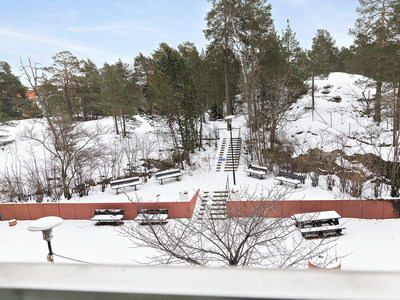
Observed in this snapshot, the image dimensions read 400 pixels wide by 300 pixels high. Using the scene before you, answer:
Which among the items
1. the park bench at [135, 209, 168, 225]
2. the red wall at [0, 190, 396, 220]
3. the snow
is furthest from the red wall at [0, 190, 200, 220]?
the park bench at [135, 209, 168, 225]

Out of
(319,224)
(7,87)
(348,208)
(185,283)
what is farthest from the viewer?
(7,87)

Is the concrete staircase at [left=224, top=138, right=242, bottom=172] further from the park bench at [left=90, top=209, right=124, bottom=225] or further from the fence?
the park bench at [left=90, top=209, right=124, bottom=225]

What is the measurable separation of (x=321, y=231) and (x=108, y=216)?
987 centimetres

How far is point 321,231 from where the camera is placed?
9.47 m

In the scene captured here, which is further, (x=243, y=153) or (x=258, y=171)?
(x=243, y=153)

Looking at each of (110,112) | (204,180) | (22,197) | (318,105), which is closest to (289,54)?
(318,105)

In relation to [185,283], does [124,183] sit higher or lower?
lower

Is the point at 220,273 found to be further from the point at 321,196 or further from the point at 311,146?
the point at 311,146

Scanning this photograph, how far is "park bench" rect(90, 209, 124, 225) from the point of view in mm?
11320

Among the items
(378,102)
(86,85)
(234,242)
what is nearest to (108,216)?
(234,242)

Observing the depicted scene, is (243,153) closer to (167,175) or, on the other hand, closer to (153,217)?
(167,175)

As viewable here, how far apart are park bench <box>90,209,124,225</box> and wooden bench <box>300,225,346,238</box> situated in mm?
8519

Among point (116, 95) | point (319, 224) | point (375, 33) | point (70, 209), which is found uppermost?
point (375, 33)

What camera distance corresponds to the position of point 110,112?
2562cm
